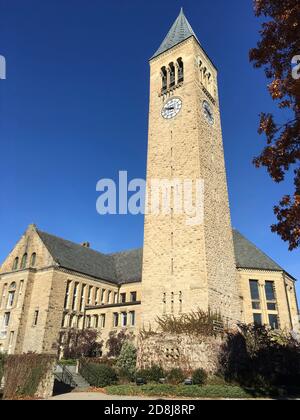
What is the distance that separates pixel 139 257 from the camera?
151 feet

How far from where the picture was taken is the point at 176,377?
19.9 meters

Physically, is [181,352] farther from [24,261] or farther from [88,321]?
[24,261]

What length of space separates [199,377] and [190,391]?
2.70 meters

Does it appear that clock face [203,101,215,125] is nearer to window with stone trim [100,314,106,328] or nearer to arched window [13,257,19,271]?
window with stone trim [100,314,106,328]

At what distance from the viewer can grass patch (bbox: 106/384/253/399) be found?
16266mm

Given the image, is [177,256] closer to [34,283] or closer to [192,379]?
[192,379]

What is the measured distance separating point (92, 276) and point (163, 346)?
1890cm

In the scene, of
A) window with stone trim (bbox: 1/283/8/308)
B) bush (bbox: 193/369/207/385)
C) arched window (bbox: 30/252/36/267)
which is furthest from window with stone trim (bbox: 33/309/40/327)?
bush (bbox: 193/369/207/385)

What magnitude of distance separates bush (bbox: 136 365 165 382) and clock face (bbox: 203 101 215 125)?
23.0m

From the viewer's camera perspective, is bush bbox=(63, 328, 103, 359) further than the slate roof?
No

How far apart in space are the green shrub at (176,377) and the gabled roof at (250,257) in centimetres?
1644

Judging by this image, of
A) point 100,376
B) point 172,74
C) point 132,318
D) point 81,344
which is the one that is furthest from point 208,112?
point 81,344

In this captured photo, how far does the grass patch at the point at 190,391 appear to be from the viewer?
16.3m
